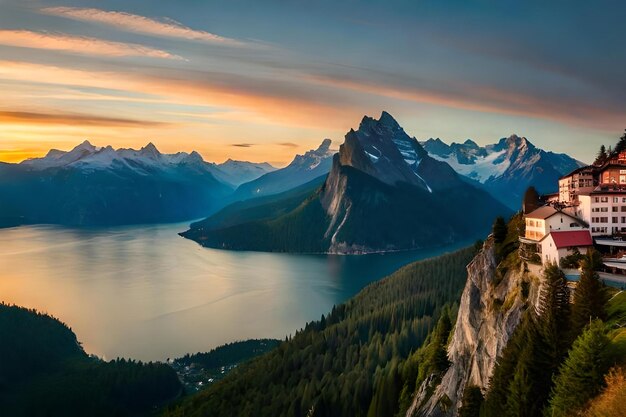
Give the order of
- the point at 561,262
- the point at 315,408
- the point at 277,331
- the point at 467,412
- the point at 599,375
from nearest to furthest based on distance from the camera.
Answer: the point at 599,375, the point at 467,412, the point at 561,262, the point at 315,408, the point at 277,331

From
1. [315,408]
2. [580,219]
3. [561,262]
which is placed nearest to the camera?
[561,262]

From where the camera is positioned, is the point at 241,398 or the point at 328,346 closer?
the point at 241,398

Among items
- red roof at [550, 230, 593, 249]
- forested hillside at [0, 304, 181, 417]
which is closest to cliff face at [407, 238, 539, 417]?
red roof at [550, 230, 593, 249]

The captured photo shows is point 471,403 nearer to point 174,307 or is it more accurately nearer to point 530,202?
point 530,202

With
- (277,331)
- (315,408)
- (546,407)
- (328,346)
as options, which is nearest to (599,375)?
(546,407)

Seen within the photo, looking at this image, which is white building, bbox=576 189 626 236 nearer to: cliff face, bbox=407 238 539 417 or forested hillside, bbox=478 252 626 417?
cliff face, bbox=407 238 539 417

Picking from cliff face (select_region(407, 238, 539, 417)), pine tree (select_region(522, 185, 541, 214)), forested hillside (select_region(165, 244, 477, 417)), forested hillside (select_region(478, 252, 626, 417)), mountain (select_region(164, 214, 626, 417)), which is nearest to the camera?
forested hillside (select_region(478, 252, 626, 417))

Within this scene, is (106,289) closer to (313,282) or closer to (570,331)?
(313,282)

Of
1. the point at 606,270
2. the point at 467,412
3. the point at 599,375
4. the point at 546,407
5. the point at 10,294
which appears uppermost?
the point at 606,270
